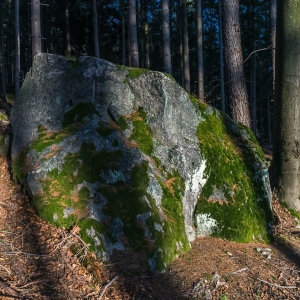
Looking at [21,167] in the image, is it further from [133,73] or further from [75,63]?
[133,73]

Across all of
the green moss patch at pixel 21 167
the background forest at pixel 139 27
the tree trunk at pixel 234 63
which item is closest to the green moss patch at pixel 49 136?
the green moss patch at pixel 21 167

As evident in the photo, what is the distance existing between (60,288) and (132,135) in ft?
9.24

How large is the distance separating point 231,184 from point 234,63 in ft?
13.0

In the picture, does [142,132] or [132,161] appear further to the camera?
[142,132]

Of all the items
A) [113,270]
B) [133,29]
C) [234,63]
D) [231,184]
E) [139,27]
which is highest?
[139,27]

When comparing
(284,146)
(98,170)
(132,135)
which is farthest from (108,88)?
(284,146)

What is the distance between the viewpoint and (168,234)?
4402mm

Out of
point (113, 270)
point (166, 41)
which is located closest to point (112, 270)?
point (113, 270)

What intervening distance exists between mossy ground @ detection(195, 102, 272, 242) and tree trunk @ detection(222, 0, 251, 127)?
7.02 ft

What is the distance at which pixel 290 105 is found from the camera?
6.51m

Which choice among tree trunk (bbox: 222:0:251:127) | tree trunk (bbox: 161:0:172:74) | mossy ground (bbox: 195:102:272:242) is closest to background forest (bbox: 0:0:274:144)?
tree trunk (bbox: 161:0:172:74)

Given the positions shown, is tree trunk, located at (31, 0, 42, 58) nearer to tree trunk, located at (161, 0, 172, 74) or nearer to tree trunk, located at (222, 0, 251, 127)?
tree trunk, located at (161, 0, 172, 74)

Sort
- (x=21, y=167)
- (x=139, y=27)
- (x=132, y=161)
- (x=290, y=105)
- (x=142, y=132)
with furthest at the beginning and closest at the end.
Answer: (x=139, y=27) < (x=290, y=105) < (x=142, y=132) < (x=21, y=167) < (x=132, y=161)

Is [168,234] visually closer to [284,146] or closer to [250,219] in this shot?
[250,219]
